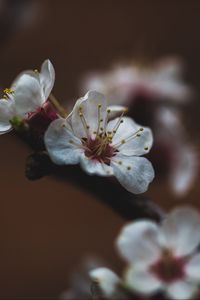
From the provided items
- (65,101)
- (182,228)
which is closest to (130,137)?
(182,228)

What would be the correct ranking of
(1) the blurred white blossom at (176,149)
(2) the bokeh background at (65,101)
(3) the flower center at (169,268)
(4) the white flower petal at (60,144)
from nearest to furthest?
(4) the white flower petal at (60,144)
(3) the flower center at (169,268)
(1) the blurred white blossom at (176,149)
(2) the bokeh background at (65,101)

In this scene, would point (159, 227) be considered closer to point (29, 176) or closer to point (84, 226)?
point (29, 176)

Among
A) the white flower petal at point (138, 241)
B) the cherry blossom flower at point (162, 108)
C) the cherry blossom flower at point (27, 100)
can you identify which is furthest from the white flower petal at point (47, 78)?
the cherry blossom flower at point (162, 108)

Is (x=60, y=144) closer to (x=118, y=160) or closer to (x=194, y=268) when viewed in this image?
(x=118, y=160)

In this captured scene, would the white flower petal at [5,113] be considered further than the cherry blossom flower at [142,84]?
No

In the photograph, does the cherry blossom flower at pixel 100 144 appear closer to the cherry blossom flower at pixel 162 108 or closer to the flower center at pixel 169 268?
the flower center at pixel 169 268

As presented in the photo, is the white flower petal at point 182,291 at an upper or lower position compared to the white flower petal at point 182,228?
lower
